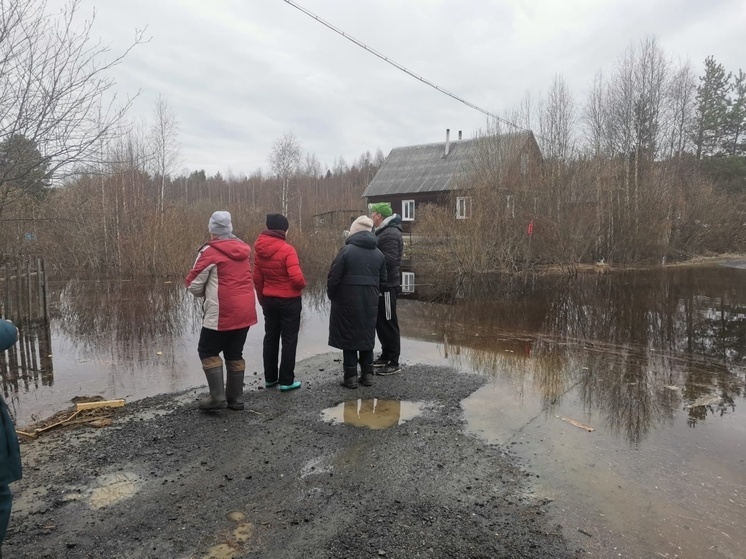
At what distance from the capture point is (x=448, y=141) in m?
41.2

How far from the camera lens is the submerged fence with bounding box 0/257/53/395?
696 cm

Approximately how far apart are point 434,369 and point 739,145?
5018cm

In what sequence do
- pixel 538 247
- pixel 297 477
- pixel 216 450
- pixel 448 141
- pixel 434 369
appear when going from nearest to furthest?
pixel 297 477, pixel 216 450, pixel 434 369, pixel 538 247, pixel 448 141

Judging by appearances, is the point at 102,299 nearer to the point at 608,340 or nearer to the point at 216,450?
the point at 216,450

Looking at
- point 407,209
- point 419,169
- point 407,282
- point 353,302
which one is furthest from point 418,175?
point 353,302

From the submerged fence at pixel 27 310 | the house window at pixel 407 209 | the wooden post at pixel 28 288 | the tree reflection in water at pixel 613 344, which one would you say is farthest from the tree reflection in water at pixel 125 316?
→ the house window at pixel 407 209

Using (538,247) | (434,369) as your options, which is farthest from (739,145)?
(434,369)

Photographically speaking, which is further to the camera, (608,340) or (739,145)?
(739,145)

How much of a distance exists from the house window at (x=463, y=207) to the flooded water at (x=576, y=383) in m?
8.09

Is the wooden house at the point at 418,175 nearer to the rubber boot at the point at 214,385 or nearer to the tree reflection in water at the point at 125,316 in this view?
the tree reflection in water at the point at 125,316

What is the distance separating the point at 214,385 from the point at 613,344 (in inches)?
Answer: 246

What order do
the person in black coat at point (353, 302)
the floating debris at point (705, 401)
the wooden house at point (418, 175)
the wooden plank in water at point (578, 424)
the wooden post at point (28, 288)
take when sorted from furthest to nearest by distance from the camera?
the wooden house at point (418, 175), the wooden post at point (28, 288), the person in black coat at point (353, 302), the floating debris at point (705, 401), the wooden plank in water at point (578, 424)

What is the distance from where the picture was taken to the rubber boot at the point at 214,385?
4660mm

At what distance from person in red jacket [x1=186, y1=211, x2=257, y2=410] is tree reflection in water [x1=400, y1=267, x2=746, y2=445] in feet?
10.2
